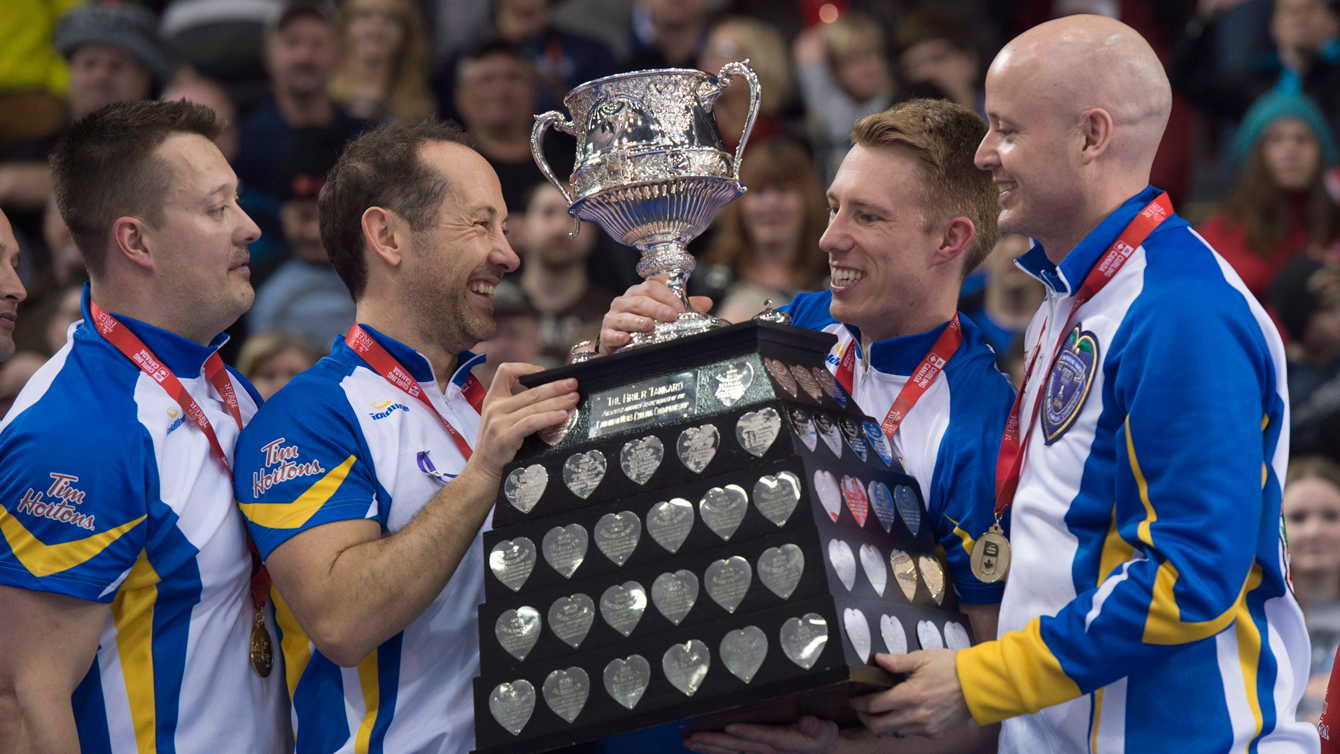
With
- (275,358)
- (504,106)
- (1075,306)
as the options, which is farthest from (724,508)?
(504,106)

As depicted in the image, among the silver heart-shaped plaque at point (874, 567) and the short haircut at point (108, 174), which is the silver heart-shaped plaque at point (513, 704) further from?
the short haircut at point (108, 174)

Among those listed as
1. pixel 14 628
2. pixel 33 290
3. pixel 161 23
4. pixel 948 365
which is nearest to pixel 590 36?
pixel 161 23

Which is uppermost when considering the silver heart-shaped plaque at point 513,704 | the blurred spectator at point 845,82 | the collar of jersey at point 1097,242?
the blurred spectator at point 845,82

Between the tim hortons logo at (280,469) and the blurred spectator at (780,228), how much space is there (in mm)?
3691

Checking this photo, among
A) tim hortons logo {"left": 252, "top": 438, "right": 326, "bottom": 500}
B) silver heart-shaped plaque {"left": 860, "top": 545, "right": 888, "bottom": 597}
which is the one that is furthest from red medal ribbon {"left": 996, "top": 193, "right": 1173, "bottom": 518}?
tim hortons logo {"left": 252, "top": 438, "right": 326, "bottom": 500}

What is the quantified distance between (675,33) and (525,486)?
5.80 metres

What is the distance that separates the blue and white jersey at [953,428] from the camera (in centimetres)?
338

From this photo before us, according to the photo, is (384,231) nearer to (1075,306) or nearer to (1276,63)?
(1075,306)

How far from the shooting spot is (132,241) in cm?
358

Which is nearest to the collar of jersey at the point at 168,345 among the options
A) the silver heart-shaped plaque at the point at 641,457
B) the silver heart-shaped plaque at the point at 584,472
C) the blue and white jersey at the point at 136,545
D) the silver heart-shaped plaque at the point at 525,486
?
the blue and white jersey at the point at 136,545

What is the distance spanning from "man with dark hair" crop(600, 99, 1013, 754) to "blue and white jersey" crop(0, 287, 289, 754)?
108 cm

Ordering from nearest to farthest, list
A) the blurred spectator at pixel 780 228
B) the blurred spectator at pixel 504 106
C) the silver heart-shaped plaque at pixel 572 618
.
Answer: the silver heart-shaped plaque at pixel 572 618, the blurred spectator at pixel 780 228, the blurred spectator at pixel 504 106

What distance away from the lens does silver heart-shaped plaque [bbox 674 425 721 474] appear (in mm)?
3010

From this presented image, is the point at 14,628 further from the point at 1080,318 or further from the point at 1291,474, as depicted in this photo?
the point at 1291,474
